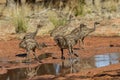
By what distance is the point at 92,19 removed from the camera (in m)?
20.0

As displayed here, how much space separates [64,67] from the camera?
1106cm

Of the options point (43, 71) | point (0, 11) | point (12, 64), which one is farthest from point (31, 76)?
point (0, 11)

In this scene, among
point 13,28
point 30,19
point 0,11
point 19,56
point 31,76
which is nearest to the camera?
point 31,76

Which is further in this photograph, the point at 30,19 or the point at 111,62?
the point at 30,19

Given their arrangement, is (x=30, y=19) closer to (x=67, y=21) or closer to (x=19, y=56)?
(x=67, y=21)

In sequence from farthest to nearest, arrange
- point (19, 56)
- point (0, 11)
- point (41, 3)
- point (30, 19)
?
point (41, 3) < point (0, 11) < point (30, 19) < point (19, 56)

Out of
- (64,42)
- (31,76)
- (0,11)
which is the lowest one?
(31,76)

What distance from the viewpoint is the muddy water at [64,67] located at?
10338 millimetres

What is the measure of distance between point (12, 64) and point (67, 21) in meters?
7.44

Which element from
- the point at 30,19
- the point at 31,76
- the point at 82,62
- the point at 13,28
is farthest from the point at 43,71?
the point at 30,19

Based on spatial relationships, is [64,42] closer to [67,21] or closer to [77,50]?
[77,50]

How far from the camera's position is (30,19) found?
66.2 feet

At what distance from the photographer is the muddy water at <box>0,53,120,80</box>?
1034 centimetres

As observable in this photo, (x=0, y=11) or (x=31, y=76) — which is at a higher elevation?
(x=0, y=11)
